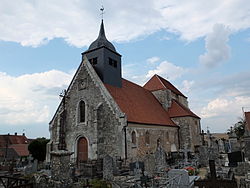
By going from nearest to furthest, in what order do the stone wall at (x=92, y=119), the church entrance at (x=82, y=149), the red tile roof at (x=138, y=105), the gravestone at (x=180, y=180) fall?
the gravestone at (x=180, y=180)
the stone wall at (x=92, y=119)
the church entrance at (x=82, y=149)
the red tile roof at (x=138, y=105)

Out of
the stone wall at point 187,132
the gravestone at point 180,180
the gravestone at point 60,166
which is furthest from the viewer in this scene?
the stone wall at point 187,132

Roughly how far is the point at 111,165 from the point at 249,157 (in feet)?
29.3

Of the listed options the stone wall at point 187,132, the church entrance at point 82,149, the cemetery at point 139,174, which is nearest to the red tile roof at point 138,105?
the stone wall at point 187,132

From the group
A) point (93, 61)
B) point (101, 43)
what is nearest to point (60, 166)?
point (93, 61)

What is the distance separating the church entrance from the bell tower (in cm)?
517

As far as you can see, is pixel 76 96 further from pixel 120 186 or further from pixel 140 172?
pixel 120 186

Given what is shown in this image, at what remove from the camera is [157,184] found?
9.77 m

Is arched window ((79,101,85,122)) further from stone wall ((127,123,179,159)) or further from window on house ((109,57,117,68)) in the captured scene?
stone wall ((127,123,179,159))

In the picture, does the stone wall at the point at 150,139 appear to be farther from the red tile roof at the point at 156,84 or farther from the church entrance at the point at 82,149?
the red tile roof at the point at 156,84

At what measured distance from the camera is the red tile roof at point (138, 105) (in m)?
17.5

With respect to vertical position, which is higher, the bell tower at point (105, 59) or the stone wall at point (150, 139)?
the bell tower at point (105, 59)

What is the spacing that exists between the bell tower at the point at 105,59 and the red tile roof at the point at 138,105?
2.77 ft

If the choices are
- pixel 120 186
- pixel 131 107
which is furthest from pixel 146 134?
pixel 120 186

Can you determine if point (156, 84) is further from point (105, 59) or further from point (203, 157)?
point (203, 157)
